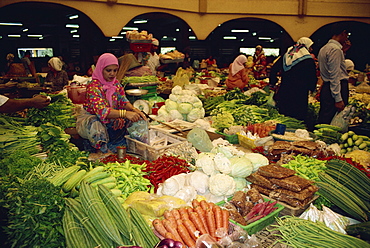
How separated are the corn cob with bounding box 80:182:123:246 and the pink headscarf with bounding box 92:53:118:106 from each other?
2.38m

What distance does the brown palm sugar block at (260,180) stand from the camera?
2.89 meters

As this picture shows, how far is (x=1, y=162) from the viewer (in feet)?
9.26

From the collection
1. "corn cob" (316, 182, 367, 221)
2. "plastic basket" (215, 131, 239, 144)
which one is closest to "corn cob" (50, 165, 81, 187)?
"corn cob" (316, 182, 367, 221)

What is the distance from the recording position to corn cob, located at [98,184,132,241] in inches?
78.0

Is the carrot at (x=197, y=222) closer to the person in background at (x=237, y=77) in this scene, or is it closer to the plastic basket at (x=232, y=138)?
the plastic basket at (x=232, y=138)

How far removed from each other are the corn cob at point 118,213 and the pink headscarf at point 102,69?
2383 mm

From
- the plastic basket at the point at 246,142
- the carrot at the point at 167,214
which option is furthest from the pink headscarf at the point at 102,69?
the carrot at the point at 167,214

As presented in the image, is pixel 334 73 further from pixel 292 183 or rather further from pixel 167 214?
pixel 167 214

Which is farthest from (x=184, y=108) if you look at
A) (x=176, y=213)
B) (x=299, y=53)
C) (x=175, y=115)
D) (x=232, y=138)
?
(x=176, y=213)

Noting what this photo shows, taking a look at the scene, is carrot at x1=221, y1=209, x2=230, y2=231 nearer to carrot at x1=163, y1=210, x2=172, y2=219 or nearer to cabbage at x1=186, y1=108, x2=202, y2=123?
carrot at x1=163, y1=210, x2=172, y2=219

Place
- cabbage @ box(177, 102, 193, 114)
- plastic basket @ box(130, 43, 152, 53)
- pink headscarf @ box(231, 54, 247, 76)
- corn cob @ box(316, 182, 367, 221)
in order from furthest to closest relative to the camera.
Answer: pink headscarf @ box(231, 54, 247, 76) < plastic basket @ box(130, 43, 152, 53) < cabbage @ box(177, 102, 193, 114) < corn cob @ box(316, 182, 367, 221)

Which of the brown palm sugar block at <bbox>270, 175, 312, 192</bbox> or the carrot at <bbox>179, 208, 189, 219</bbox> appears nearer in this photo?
the carrot at <bbox>179, 208, 189, 219</bbox>

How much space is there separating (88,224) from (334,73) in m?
5.15

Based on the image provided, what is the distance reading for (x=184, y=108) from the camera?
5.76 meters
